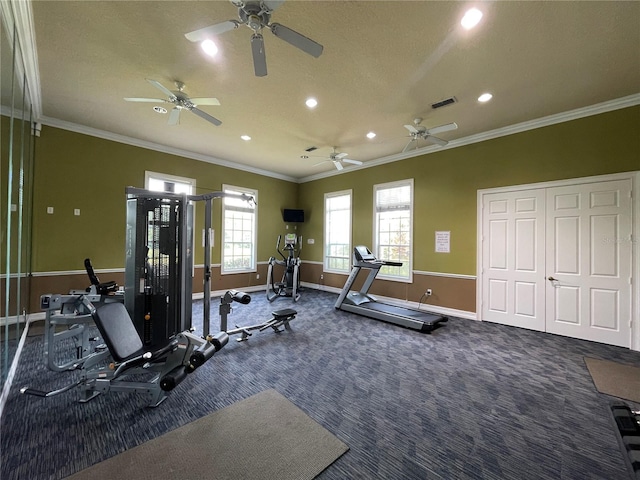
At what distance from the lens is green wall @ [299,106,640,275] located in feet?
11.8

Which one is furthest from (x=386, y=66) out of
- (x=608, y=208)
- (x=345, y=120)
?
(x=608, y=208)

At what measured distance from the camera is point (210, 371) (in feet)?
9.10

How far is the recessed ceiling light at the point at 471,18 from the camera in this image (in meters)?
2.15

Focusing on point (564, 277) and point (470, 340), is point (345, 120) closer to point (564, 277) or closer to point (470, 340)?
point (470, 340)

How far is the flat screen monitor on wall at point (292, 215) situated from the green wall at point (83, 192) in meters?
2.77

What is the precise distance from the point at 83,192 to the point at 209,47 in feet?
12.6

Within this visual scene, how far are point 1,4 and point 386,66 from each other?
3.17m

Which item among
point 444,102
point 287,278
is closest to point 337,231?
point 287,278

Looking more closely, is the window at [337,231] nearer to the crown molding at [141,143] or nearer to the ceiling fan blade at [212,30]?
the crown molding at [141,143]

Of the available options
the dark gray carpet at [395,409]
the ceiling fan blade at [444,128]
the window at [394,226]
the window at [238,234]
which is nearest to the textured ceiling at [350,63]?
the ceiling fan blade at [444,128]

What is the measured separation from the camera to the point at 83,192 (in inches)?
181

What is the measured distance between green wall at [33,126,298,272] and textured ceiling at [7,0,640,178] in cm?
47

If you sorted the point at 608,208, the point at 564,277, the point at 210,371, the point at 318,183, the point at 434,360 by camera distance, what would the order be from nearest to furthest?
the point at 210,371 → the point at 434,360 → the point at 608,208 → the point at 564,277 → the point at 318,183

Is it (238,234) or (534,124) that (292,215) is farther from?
(534,124)
